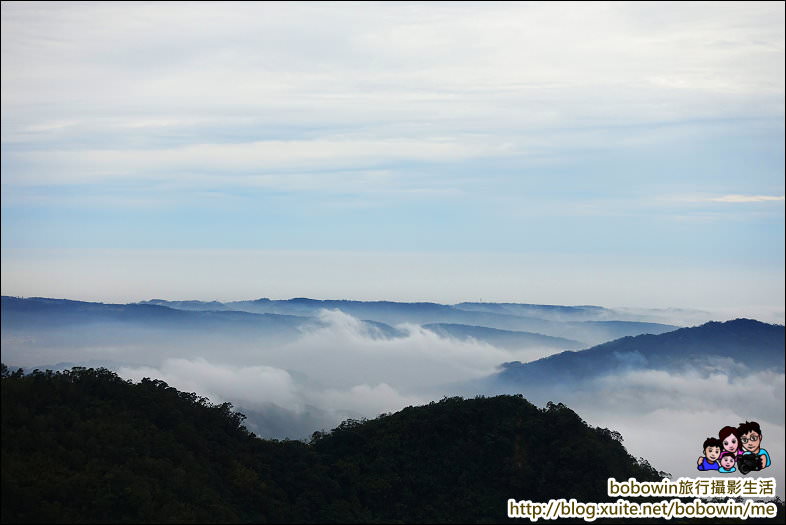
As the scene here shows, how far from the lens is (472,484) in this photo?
41062 millimetres

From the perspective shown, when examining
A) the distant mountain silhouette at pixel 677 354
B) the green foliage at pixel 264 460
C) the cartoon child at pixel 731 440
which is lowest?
the green foliage at pixel 264 460

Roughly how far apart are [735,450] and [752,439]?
852mm

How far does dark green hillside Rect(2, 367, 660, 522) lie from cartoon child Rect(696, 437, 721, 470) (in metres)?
6.23

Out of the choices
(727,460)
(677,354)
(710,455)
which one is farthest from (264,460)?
(677,354)

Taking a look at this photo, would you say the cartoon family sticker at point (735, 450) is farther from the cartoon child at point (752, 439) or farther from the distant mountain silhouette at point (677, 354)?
the distant mountain silhouette at point (677, 354)

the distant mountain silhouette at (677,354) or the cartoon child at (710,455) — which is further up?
the distant mountain silhouette at (677,354)

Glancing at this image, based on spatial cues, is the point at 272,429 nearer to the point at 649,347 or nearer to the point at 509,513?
the point at 649,347

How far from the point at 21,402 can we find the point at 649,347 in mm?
151752

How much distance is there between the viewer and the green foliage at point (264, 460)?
32531mm

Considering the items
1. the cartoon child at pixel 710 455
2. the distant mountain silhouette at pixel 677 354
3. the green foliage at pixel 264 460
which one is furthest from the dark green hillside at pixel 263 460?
the distant mountain silhouette at pixel 677 354

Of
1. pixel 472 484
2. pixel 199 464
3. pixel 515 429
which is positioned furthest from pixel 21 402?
pixel 515 429

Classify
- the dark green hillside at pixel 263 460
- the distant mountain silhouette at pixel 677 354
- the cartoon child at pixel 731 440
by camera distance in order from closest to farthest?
1. the dark green hillside at pixel 263 460
2. the cartoon child at pixel 731 440
3. the distant mountain silhouette at pixel 677 354

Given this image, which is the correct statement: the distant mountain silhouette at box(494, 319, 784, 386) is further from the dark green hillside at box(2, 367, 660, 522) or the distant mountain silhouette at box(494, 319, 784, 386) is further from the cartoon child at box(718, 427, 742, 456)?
the cartoon child at box(718, 427, 742, 456)

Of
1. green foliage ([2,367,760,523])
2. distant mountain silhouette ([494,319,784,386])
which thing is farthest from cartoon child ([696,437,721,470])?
distant mountain silhouette ([494,319,784,386])
